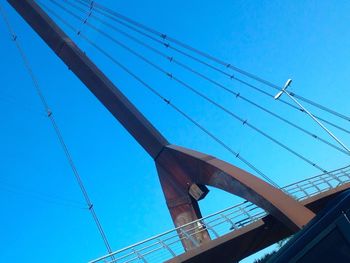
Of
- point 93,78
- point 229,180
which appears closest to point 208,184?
point 229,180

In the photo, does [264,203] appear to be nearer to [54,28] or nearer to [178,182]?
[178,182]

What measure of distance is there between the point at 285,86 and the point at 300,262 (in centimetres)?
2890

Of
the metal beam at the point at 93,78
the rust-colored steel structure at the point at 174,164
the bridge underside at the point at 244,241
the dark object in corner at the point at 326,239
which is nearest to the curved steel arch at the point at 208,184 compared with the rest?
the rust-colored steel structure at the point at 174,164

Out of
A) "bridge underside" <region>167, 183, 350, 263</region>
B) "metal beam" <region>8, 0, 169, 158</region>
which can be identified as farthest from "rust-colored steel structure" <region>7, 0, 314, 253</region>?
"bridge underside" <region>167, 183, 350, 263</region>

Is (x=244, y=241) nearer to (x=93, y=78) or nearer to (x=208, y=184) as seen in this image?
(x=208, y=184)

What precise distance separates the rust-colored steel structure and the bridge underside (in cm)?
112

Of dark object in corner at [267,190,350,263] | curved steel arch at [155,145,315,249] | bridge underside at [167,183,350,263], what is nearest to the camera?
dark object in corner at [267,190,350,263]

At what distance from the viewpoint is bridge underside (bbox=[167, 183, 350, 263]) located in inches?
696

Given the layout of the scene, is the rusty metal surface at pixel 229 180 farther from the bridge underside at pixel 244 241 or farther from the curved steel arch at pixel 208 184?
the bridge underside at pixel 244 241

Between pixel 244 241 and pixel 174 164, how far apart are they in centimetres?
770

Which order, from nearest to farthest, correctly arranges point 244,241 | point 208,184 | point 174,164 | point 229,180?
point 244,241 → point 229,180 → point 208,184 → point 174,164

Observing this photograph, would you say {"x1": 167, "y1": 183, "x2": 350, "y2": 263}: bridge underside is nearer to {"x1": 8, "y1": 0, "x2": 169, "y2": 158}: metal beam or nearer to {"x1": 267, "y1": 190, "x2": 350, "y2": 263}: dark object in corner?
{"x1": 8, "y1": 0, "x2": 169, "y2": 158}: metal beam

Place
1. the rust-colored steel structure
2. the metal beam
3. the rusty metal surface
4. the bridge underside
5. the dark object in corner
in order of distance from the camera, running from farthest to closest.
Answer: the metal beam
the rust-colored steel structure
the rusty metal surface
the bridge underside
the dark object in corner

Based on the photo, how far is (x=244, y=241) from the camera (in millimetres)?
19703
